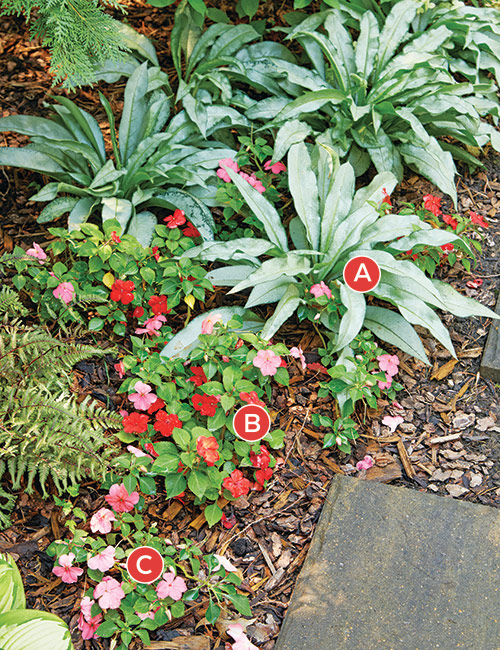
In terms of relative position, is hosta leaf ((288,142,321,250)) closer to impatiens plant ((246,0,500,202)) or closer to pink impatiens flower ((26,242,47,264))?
impatiens plant ((246,0,500,202))

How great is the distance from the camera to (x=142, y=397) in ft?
7.23

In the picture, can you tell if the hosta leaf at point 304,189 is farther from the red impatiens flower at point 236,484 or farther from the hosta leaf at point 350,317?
the red impatiens flower at point 236,484

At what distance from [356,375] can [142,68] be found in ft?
6.08

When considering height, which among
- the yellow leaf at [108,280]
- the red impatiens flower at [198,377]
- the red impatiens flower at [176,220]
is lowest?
the red impatiens flower at [198,377]

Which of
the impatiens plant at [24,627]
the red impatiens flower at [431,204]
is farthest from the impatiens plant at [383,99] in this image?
the impatiens plant at [24,627]

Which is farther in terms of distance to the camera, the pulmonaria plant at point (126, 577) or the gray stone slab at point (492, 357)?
the gray stone slab at point (492, 357)

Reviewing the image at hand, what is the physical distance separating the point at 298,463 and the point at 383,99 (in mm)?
1852

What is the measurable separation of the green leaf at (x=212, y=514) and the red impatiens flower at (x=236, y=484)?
0.07 m

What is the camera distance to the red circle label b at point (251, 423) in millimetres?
2123

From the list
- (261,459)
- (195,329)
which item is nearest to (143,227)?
(195,329)

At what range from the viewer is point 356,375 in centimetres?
228

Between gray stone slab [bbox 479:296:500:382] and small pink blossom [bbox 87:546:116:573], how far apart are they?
Answer: 1634 mm

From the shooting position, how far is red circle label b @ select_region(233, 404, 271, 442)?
2.12 m

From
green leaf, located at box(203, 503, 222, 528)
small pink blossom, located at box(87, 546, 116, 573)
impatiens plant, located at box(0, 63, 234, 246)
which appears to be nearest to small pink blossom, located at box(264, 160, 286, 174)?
impatiens plant, located at box(0, 63, 234, 246)
